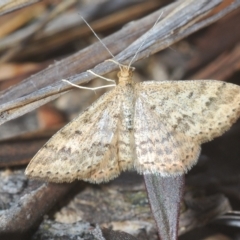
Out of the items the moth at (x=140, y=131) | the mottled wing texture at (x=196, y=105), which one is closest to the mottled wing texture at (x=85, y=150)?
the moth at (x=140, y=131)

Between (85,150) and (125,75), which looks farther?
(125,75)

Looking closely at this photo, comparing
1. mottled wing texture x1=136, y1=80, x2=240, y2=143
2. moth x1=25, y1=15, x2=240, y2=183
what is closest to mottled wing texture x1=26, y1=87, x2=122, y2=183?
moth x1=25, y1=15, x2=240, y2=183

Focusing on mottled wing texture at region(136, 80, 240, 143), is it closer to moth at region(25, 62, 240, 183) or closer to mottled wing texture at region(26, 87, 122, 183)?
moth at region(25, 62, 240, 183)

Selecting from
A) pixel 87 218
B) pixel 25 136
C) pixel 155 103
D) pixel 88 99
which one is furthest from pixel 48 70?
pixel 88 99

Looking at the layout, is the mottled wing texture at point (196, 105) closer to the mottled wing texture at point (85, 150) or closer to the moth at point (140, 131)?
the moth at point (140, 131)

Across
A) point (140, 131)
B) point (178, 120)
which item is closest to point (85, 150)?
point (140, 131)

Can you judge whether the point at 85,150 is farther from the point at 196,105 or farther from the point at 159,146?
the point at 196,105

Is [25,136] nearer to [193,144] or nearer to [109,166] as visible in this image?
[109,166]

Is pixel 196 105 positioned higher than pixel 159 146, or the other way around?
pixel 196 105
